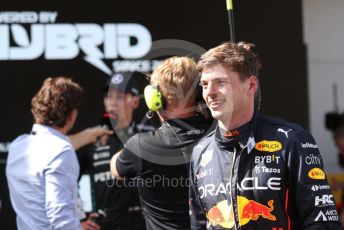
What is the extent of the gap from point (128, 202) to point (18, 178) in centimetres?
125

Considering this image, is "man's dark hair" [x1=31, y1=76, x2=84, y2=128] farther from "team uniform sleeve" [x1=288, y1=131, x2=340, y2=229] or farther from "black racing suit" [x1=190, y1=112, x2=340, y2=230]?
"team uniform sleeve" [x1=288, y1=131, x2=340, y2=229]

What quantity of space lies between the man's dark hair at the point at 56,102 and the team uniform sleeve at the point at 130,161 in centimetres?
46

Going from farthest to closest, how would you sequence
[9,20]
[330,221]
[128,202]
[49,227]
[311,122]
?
[311,122], [9,20], [128,202], [49,227], [330,221]

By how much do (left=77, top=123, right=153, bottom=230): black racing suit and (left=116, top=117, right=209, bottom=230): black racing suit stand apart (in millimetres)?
1007

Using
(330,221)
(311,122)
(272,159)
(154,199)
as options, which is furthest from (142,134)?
(311,122)

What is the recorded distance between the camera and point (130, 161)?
314 cm

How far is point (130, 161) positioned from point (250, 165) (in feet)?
2.90

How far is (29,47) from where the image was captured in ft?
17.0

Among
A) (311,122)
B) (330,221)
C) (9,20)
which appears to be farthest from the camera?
(311,122)

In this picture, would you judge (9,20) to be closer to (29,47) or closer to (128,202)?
(29,47)

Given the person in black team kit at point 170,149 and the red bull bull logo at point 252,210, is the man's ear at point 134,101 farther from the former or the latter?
the red bull bull logo at point 252,210

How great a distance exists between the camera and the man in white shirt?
10.1 feet

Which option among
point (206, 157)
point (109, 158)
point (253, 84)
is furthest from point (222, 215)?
point (109, 158)

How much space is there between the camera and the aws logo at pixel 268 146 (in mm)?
2371
